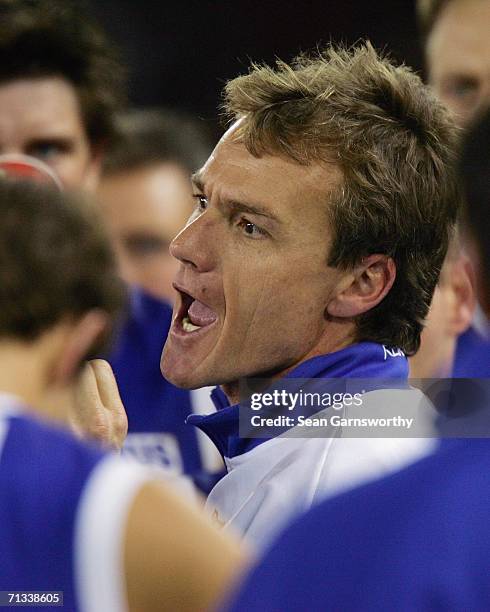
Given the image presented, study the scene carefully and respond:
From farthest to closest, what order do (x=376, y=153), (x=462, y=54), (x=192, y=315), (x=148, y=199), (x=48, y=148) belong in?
(x=148, y=199)
(x=48, y=148)
(x=462, y=54)
(x=192, y=315)
(x=376, y=153)

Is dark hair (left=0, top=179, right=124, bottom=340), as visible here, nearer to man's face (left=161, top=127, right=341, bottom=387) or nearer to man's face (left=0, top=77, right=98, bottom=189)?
man's face (left=161, top=127, right=341, bottom=387)

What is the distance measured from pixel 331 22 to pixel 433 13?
4.81ft

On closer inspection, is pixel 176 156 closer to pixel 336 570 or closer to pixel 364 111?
pixel 364 111

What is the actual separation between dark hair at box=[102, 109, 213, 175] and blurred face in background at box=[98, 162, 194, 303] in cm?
3

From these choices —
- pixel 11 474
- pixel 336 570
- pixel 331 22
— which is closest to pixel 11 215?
pixel 11 474

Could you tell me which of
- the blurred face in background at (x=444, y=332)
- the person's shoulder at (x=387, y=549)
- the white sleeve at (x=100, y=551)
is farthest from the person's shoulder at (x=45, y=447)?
the blurred face in background at (x=444, y=332)

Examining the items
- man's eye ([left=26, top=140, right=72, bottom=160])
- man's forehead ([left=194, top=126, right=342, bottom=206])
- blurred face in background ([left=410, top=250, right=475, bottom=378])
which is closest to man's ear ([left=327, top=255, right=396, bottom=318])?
man's forehead ([left=194, top=126, right=342, bottom=206])

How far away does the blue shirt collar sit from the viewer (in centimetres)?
187

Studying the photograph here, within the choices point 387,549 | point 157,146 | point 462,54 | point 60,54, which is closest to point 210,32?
point 157,146

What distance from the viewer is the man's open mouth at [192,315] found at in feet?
6.39

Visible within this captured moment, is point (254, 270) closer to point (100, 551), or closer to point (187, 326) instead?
point (187, 326)

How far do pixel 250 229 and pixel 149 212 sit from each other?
82.1 inches

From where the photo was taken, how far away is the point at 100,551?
1030mm

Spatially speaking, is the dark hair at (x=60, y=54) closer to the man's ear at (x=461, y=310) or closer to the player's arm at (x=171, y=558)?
the man's ear at (x=461, y=310)
